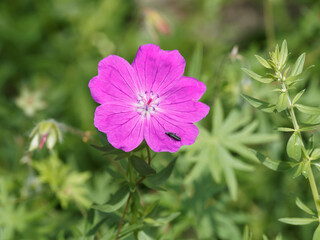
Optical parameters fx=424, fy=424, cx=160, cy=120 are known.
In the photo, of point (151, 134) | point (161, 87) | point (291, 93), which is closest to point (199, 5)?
point (291, 93)

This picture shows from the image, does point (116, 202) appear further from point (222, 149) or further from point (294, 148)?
point (222, 149)

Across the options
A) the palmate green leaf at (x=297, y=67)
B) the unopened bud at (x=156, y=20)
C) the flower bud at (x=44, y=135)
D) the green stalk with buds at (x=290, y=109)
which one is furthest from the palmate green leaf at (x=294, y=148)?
the unopened bud at (x=156, y=20)

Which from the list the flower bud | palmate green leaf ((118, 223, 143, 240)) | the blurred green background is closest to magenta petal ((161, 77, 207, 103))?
palmate green leaf ((118, 223, 143, 240))

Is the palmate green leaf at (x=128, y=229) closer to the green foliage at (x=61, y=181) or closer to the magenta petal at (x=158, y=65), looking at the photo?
the magenta petal at (x=158, y=65)

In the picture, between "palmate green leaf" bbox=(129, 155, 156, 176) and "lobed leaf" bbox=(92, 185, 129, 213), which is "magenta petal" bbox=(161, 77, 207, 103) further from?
"lobed leaf" bbox=(92, 185, 129, 213)

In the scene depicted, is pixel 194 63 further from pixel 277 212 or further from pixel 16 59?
pixel 16 59

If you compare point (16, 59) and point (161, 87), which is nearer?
point (161, 87)
